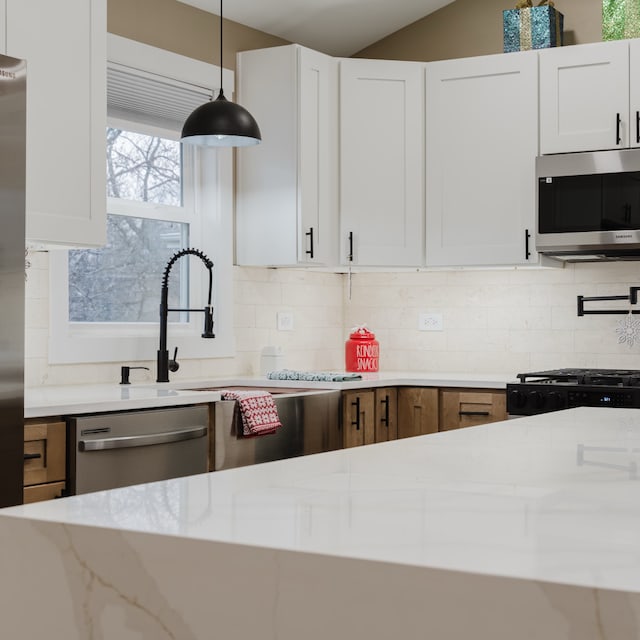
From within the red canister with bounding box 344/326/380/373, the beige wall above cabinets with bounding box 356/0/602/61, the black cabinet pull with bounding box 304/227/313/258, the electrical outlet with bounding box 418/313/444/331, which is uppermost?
the beige wall above cabinets with bounding box 356/0/602/61

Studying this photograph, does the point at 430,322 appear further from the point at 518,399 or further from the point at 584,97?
the point at 584,97

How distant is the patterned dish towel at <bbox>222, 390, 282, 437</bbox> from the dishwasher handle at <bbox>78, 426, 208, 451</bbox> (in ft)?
0.58

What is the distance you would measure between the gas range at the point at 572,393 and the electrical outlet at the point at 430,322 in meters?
0.95

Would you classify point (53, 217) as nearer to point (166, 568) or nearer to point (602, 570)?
point (166, 568)

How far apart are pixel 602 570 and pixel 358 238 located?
13.4 ft

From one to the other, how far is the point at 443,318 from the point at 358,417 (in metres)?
1.08

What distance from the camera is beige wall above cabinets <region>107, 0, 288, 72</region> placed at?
13.9 feet

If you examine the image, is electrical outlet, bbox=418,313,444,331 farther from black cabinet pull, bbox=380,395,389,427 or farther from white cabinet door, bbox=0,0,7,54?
white cabinet door, bbox=0,0,7,54

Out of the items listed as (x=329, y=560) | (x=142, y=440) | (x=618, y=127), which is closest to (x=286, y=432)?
(x=142, y=440)

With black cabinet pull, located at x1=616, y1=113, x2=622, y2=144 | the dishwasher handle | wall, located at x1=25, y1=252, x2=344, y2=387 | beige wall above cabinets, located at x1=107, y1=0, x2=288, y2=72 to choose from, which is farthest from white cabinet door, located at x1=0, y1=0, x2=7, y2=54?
black cabinet pull, located at x1=616, y1=113, x2=622, y2=144

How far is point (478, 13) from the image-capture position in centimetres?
517

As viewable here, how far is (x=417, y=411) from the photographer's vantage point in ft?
14.9

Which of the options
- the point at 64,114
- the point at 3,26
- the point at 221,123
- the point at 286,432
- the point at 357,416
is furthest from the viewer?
the point at 357,416

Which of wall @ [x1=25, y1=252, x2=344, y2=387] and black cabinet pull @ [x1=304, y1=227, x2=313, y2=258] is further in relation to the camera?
black cabinet pull @ [x1=304, y1=227, x2=313, y2=258]
